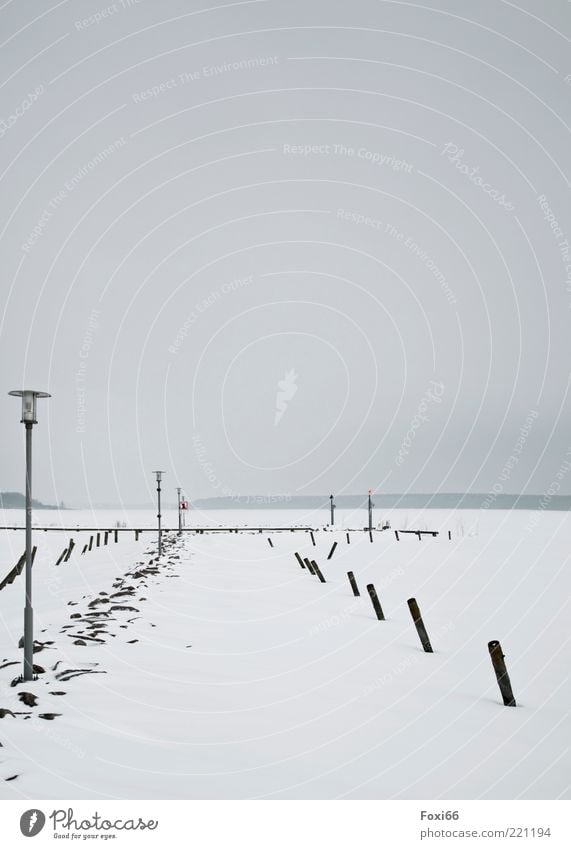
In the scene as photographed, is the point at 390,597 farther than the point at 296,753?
Yes

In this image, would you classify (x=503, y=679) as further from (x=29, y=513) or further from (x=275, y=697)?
(x=29, y=513)

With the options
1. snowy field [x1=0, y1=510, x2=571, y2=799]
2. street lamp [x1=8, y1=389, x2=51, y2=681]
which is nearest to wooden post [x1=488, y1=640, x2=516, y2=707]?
snowy field [x1=0, y1=510, x2=571, y2=799]

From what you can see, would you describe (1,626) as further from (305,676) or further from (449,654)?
(449,654)

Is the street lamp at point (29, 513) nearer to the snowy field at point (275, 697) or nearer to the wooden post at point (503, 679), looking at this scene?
the snowy field at point (275, 697)

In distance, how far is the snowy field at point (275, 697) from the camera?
543 centimetres

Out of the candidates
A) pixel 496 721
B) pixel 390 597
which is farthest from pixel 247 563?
pixel 496 721

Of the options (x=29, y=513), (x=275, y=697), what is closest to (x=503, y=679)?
(x=275, y=697)

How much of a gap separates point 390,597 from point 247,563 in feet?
33.1

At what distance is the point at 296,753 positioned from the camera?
6.08 m

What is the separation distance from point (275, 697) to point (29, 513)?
459cm

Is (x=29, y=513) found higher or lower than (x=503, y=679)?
higher

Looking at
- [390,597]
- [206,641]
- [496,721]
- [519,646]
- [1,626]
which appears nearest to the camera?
[496,721]

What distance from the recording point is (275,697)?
7906 millimetres

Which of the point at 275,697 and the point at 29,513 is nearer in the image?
the point at 29,513
